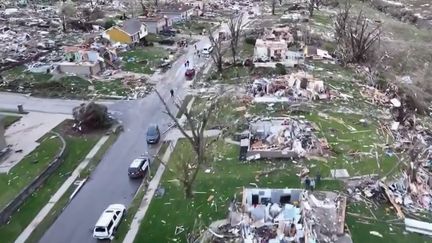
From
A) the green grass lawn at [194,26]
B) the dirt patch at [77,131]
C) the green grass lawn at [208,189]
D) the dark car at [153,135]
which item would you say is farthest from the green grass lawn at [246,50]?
the green grass lawn at [208,189]

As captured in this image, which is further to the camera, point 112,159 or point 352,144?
point 352,144

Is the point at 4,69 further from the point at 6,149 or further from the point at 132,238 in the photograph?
the point at 132,238

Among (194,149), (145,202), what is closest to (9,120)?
(194,149)

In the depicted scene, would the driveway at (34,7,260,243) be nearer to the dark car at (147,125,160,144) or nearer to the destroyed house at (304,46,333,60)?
the dark car at (147,125,160,144)

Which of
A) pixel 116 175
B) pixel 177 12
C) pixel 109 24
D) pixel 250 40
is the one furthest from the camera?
pixel 177 12

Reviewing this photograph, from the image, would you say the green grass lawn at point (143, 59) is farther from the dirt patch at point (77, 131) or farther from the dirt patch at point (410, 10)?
the dirt patch at point (410, 10)

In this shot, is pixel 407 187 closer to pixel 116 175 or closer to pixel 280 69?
pixel 116 175
